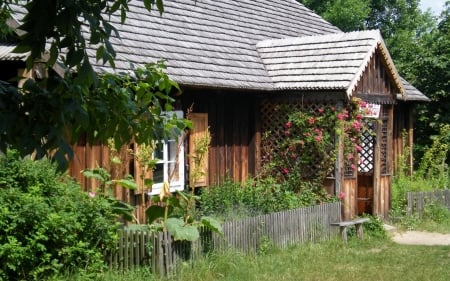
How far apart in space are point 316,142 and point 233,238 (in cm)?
366

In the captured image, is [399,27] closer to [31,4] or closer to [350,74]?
[350,74]

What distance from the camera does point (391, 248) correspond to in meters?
11.0

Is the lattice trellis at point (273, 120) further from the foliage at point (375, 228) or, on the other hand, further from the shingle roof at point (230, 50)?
the foliage at point (375, 228)

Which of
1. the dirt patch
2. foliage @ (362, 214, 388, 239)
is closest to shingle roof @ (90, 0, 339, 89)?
foliage @ (362, 214, 388, 239)

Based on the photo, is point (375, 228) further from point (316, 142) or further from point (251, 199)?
point (251, 199)

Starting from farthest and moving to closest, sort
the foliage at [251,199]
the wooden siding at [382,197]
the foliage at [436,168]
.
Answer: the foliage at [436,168], the wooden siding at [382,197], the foliage at [251,199]

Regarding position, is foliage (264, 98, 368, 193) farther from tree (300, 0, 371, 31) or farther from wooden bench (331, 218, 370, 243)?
tree (300, 0, 371, 31)

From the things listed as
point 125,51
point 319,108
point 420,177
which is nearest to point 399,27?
point 420,177

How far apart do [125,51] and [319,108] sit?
13.3ft

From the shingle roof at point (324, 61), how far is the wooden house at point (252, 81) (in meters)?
0.02

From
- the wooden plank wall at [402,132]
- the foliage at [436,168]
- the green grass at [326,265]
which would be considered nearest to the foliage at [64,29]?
the green grass at [326,265]

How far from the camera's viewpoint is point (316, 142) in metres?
12.0

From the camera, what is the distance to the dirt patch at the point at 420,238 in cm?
1181

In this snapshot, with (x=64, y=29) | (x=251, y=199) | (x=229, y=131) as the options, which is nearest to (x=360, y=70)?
(x=229, y=131)
